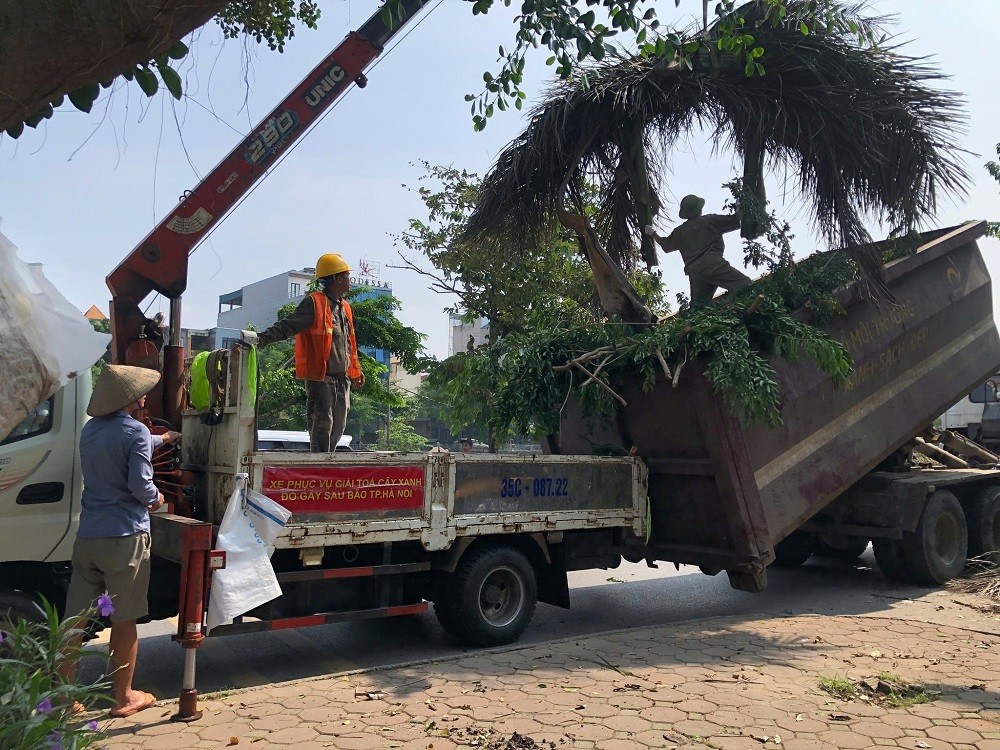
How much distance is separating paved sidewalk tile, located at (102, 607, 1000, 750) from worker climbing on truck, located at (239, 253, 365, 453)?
73.2 inches

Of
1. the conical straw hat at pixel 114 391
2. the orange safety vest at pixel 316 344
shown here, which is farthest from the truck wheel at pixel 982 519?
the conical straw hat at pixel 114 391

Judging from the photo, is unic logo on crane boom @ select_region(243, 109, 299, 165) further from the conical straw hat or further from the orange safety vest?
the conical straw hat

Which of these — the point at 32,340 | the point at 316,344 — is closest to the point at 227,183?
the point at 316,344

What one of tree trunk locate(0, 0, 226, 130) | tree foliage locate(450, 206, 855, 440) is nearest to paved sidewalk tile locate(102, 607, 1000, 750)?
tree foliage locate(450, 206, 855, 440)

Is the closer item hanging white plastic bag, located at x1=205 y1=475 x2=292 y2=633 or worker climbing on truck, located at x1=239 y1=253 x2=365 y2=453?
hanging white plastic bag, located at x1=205 y1=475 x2=292 y2=633

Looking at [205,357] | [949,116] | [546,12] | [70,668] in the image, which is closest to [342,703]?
[70,668]

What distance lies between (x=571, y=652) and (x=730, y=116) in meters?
5.16

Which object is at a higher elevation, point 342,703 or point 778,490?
point 778,490

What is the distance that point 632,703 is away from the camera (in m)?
4.64

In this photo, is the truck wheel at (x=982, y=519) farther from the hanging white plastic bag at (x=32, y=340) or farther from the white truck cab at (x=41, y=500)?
the hanging white plastic bag at (x=32, y=340)

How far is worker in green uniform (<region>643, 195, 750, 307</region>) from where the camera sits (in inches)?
304

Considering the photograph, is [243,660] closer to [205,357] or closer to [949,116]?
[205,357]

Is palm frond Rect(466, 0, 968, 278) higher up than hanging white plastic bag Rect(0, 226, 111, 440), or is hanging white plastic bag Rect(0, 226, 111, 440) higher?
palm frond Rect(466, 0, 968, 278)

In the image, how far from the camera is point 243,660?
5918 mm
